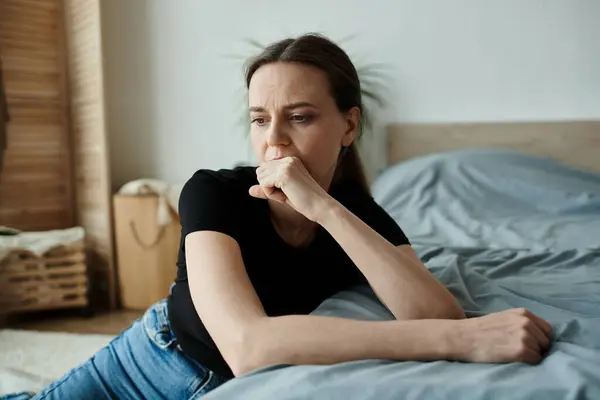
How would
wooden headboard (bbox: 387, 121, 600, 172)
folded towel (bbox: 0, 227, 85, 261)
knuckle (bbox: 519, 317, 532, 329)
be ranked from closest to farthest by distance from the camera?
1. knuckle (bbox: 519, 317, 532, 329)
2. folded towel (bbox: 0, 227, 85, 261)
3. wooden headboard (bbox: 387, 121, 600, 172)

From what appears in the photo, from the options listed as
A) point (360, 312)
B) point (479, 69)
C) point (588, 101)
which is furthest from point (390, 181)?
point (360, 312)

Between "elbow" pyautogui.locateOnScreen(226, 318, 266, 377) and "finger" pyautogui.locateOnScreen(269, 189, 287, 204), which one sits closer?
"elbow" pyautogui.locateOnScreen(226, 318, 266, 377)

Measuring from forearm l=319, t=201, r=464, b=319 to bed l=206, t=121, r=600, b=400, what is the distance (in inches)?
2.1

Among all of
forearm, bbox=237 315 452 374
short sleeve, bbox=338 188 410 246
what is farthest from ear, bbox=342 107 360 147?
forearm, bbox=237 315 452 374

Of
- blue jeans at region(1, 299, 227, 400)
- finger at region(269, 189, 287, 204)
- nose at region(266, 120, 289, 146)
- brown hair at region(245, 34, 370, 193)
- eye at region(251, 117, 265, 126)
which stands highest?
brown hair at region(245, 34, 370, 193)

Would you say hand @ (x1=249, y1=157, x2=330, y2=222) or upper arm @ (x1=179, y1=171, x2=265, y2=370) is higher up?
hand @ (x1=249, y1=157, x2=330, y2=222)

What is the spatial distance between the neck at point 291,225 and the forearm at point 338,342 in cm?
31

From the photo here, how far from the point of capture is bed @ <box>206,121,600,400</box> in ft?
2.03

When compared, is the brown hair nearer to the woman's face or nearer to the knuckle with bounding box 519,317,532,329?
the woman's face

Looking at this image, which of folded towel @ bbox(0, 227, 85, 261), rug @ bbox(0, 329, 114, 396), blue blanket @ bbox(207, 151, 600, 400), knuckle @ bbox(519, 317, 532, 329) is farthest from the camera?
folded towel @ bbox(0, 227, 85, 261)

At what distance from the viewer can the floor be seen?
2590mm

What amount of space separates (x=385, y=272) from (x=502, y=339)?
21 centimetres

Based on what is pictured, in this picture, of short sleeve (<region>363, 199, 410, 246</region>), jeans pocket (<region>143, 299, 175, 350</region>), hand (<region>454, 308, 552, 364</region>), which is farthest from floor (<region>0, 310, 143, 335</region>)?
hand (<region>454, 308, 552, 364</region>)

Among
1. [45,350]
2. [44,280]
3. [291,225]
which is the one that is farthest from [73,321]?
[291,225]
